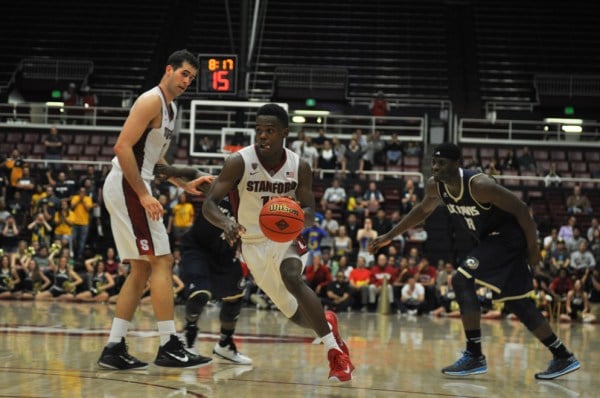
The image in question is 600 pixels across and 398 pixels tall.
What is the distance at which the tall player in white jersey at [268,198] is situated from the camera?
596 centimetres

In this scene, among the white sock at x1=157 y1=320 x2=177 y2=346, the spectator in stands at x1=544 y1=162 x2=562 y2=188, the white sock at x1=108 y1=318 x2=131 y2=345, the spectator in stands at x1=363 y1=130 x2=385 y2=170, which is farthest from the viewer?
the spectator in stands at x1=363 y1=130 x2=385 y2=170

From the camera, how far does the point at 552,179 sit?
69.4 feet

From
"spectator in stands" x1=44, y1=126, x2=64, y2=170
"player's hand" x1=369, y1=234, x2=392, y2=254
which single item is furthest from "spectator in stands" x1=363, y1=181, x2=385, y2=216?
"player's hand" x1=369, y1=234, x2=392, y2=254

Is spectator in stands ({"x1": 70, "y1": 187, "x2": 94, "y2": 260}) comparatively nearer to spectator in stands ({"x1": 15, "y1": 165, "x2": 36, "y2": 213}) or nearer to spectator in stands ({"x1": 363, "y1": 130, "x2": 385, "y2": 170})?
spectator in stands ({"x1": 15, "y1": 165, "x2": 36, "y2": 213})

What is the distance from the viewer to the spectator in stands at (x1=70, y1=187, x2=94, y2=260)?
18234mm

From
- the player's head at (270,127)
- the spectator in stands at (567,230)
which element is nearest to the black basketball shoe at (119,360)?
the player's head at (270,127)

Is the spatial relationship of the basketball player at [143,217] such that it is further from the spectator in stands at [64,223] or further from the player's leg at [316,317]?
the spectator in stands at [64,223]

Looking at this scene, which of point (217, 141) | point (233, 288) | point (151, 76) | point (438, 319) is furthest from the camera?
point (151, 76)

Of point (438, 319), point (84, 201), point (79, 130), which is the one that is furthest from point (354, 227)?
point (79, 130)

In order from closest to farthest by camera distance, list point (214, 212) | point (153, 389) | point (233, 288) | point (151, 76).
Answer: point (153, 389)
point (214, 212)
point (233, 288)
point (151, 76)

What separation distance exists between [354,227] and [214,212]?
12572 mm

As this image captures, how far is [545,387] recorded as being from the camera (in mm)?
6199

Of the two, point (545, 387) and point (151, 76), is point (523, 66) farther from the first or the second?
point (545, 387)

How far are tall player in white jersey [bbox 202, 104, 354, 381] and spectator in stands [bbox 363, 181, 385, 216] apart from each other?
41.3ft
